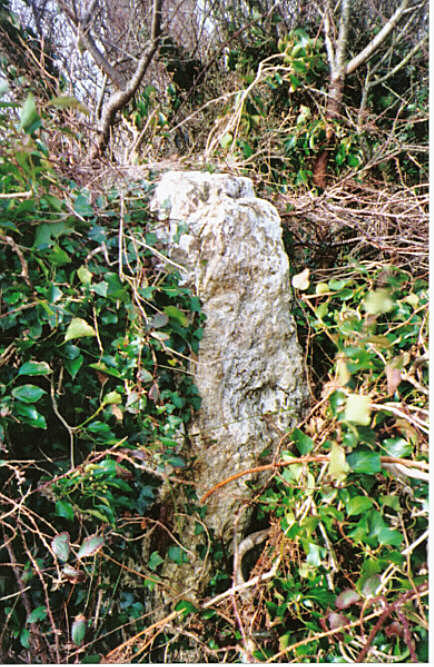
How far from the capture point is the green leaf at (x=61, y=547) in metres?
1.03

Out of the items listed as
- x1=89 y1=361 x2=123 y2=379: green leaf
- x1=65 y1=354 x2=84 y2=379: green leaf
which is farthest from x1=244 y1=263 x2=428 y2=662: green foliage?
x1=65 y1=354 x2=84 y2=379: green leaf

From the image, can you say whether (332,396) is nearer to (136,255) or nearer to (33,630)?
(136,255)

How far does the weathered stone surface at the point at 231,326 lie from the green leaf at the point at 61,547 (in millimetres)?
464

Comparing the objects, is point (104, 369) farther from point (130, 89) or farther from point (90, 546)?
point (130, 89)

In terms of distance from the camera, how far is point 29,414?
3.45 feet

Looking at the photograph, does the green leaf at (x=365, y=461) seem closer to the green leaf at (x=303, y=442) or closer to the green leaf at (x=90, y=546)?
the green leaf at (x=303, y=442)

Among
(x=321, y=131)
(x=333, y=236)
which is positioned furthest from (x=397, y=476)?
(x=321, y=131)

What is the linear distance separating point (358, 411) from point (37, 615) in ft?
3.31

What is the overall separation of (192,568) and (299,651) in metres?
0.39

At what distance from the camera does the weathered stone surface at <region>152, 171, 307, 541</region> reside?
141 cm

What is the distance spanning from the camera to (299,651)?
113 centimetres

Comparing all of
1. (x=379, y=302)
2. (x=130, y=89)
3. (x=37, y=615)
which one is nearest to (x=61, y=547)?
(x=37, y=615)

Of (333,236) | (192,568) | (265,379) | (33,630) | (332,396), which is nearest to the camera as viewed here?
(33,630)

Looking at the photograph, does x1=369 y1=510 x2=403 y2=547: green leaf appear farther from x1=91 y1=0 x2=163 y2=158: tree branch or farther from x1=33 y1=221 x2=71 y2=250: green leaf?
x1=91 y1=0 x2=163 y2=158: tree branch
